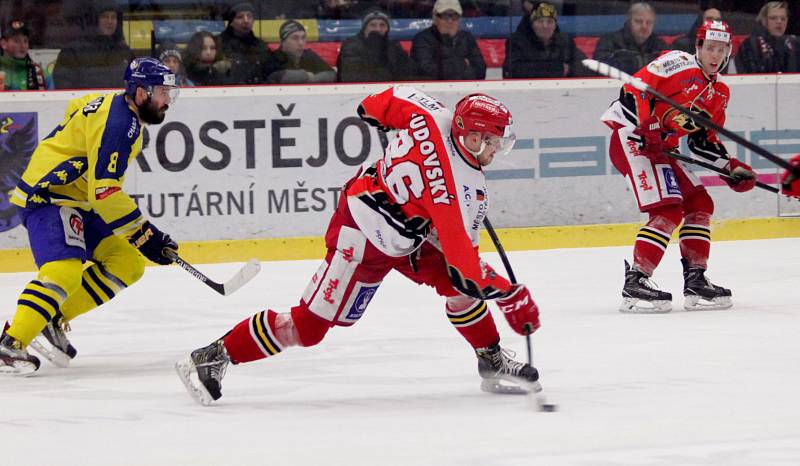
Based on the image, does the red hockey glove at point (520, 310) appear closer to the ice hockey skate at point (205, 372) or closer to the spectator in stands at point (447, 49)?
the ice hockey skate at point (205, 372)

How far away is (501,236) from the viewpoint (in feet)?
25.2

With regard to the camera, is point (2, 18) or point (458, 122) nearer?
point (458, 122)

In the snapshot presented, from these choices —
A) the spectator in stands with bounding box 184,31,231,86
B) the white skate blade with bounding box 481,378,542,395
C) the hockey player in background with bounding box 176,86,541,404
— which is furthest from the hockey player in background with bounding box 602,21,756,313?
the spectator in stands with bounding box 184,31,231,86

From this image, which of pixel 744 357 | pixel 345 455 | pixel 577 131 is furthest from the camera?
pixel 577 131

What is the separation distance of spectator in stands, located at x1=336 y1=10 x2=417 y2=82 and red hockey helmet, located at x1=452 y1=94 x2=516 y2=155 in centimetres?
407

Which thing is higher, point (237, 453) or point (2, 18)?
point (2, 18)

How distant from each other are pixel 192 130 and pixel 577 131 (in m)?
2.15

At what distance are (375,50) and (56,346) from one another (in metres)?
3.62

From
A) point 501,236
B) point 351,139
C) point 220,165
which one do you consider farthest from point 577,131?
point 220,165

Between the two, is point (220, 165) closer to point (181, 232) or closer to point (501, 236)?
point (181, 232)

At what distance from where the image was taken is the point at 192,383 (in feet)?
12.9

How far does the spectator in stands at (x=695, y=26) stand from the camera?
832 centimetres

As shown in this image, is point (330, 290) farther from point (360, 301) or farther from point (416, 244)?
point (416, 244)

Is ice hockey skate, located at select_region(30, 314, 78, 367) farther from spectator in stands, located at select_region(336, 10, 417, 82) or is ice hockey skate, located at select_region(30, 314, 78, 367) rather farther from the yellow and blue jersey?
spectator in stands, located at select_region(336, 10, 417, 82)
